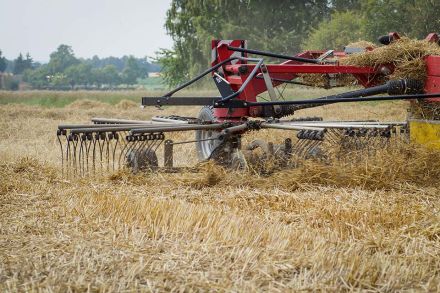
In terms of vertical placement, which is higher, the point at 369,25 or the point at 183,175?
the point at 369,25

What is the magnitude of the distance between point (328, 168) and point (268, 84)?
140cm

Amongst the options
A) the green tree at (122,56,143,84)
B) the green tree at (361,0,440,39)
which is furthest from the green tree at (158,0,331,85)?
the green tree at (122,56,143,84)

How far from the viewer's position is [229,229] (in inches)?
176

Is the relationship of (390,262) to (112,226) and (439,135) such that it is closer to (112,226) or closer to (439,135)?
(112,226)

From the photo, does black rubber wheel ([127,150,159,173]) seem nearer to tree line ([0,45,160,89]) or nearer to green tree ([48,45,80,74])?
tree line ([0,45,160,89])

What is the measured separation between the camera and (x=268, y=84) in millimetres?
7840

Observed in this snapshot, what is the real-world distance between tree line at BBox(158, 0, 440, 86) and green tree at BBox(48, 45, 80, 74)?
3041 centimetres

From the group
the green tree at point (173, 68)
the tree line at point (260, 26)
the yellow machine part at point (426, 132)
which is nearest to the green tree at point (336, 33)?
the tree line at point (260, 26)

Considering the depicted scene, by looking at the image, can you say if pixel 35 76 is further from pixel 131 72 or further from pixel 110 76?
pixel 131 72

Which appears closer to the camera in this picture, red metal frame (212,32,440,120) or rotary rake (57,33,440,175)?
rotary rake (57,33,440,175)

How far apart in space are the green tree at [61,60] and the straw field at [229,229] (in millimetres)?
70582

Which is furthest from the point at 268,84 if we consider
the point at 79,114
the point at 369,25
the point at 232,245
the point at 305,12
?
the point at 305,12

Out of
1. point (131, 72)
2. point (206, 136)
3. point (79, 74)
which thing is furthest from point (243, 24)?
point (131, 72)

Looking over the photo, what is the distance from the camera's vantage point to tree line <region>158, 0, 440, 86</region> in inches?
1465
